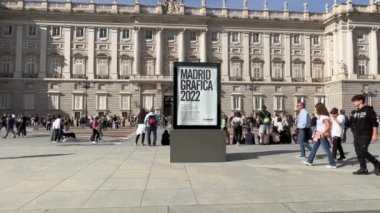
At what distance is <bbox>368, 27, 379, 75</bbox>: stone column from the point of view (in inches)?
2362

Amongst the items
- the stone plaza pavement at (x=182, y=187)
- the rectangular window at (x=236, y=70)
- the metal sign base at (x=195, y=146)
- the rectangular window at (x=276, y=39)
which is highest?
the rectangular window at (x=276, y=39)

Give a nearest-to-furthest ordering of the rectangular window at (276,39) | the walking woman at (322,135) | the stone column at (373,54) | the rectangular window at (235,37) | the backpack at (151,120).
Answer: the walking woman at (322,135)
the backpack at (151,120)
the stone column at (373,54)
the rectangular window at (235,37)
the rectangular window at (276,39)

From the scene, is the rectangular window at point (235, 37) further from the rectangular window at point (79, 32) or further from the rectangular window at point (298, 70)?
the rectangular window at point (79, 32)

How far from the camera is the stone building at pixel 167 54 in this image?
185 feet

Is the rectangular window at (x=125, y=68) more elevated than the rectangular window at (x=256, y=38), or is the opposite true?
the rectangular window at (x=256, y=38)

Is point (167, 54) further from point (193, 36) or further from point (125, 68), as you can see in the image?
point (125, 68)

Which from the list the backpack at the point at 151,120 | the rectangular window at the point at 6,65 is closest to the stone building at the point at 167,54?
the rectangular window at the point at 6,65

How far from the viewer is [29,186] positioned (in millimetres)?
8883

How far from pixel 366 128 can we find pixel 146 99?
159 feet

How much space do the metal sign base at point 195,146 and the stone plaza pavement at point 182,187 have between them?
46 centimetres

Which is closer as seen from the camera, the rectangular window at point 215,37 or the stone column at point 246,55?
the rectangular window at point 215,37

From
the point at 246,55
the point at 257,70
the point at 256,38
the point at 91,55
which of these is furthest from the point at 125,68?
the point at 256,38

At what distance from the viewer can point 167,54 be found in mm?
59594

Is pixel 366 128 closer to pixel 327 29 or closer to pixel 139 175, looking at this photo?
pixel 139 175
